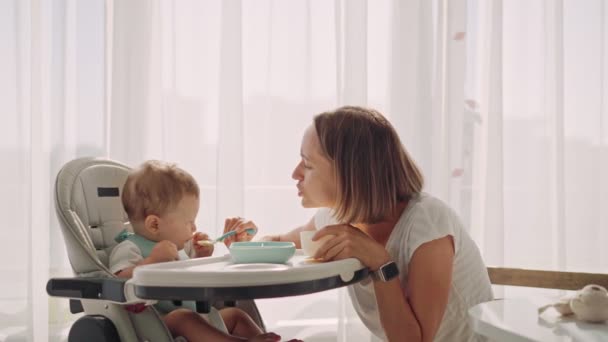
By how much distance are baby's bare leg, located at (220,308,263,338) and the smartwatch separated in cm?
36

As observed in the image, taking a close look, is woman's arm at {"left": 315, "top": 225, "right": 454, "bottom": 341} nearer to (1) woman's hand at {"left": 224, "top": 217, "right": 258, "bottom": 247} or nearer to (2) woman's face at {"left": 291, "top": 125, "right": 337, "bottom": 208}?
(2) woman's face at {"left": 291, "top": 125, "right": 337, "bottom": 208}

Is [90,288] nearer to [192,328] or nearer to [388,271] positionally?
[192,328]

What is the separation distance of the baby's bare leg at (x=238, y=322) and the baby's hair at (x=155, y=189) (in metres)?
0.28

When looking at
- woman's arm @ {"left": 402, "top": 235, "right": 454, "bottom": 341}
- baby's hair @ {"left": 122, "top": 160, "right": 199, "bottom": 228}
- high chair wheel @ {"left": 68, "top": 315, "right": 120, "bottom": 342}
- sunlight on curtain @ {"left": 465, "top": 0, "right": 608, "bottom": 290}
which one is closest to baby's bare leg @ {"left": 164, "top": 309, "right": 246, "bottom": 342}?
high chair wheel @ {"left": 68, "top": 315, "right": 120, "bottom": 342}

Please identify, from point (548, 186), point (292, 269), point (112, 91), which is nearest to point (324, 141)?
point (292, 269)

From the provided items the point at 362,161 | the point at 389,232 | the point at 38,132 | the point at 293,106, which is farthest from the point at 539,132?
the point at 38,132

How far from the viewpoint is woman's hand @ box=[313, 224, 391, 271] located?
4.03 ft

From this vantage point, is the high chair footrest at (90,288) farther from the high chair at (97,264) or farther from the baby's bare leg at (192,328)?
the baby's bare leg at (192,328)

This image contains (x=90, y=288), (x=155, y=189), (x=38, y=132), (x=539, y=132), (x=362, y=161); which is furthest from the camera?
(x=539, y=132)

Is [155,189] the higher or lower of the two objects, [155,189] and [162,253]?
the higher

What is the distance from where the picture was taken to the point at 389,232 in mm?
1487

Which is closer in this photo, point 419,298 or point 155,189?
point 419,298

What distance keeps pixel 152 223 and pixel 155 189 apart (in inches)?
3.2

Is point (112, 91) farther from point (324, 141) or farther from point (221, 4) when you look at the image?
point (324, 141)
